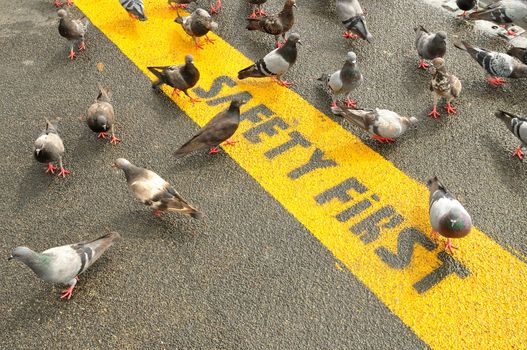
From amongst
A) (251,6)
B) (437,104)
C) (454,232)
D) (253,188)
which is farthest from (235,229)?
(251,6)

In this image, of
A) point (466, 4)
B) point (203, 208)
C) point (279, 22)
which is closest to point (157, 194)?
point (203, 208)

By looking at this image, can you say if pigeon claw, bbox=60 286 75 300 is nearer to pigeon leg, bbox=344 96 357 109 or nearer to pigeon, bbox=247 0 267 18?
pigeon leg, bbox=344 96 357 109

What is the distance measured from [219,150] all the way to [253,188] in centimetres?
72

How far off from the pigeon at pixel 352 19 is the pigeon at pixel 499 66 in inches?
58.5

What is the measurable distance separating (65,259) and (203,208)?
1.35 metres

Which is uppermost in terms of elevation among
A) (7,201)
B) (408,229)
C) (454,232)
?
(454,232)

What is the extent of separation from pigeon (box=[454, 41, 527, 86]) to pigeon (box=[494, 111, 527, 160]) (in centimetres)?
79

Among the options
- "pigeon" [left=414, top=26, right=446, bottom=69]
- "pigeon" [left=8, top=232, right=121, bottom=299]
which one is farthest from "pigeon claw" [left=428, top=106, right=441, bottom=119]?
"pigeon" [left=8, top=232, right=121, bottom=299]

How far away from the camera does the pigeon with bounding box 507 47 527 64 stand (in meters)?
5.85

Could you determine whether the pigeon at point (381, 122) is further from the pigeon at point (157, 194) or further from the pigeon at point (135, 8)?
the pigeon at point (135, 8)

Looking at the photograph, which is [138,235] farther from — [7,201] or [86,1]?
[86,1]

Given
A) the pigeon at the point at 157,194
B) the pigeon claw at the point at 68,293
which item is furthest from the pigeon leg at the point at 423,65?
the pigeon claw at the point at 68,293

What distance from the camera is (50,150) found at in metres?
4.74

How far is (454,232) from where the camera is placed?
156 inches
